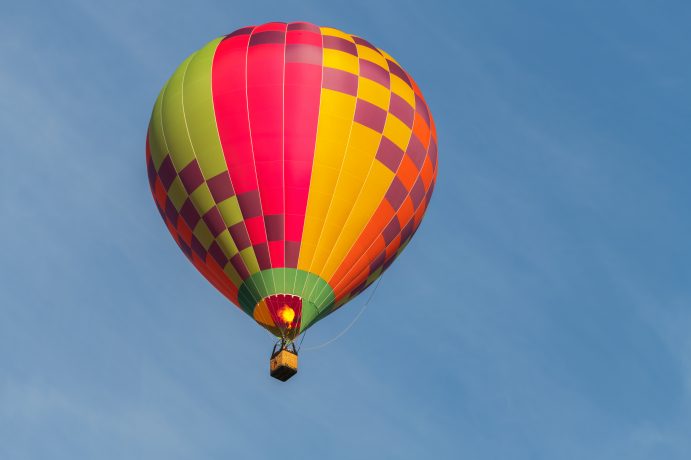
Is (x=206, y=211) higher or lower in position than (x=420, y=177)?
lower

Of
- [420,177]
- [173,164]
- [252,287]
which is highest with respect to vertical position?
[420,177]

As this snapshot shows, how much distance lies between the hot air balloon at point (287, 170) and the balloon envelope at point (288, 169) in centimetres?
3

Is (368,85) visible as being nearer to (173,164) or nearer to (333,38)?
(333,38)

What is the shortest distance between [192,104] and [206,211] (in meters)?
2.40

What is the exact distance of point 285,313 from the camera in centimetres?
3000

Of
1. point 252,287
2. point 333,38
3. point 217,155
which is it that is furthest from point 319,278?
point 333,38

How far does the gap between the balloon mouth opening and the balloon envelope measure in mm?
20

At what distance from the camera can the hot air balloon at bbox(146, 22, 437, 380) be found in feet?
99.3

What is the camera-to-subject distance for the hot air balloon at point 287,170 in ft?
99.3

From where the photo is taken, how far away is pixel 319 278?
30.4m

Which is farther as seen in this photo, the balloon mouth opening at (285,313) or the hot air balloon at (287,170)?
the hot air balloon at (287,170)

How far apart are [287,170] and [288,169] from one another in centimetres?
3

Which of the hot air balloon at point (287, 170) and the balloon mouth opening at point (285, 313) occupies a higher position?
the hot air balloon at point (287, 170)

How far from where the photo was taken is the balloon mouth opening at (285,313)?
29984 mm
